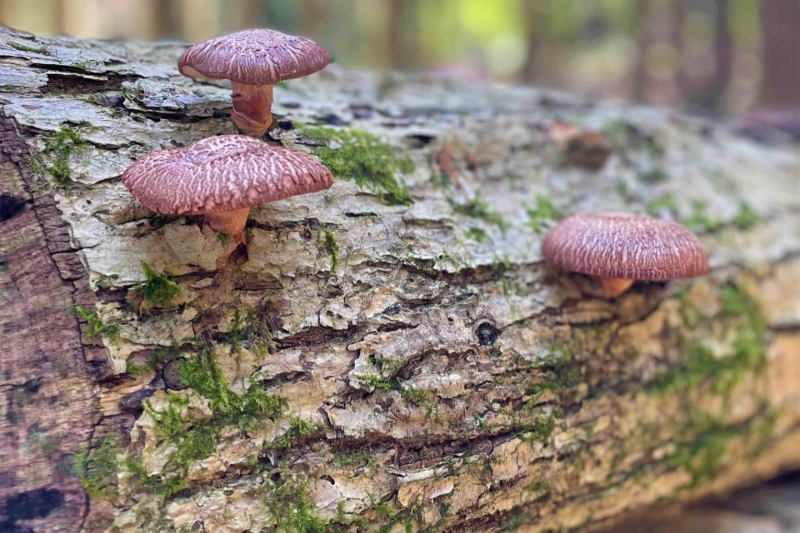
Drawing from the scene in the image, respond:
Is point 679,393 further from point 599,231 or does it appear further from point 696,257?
point 599,231

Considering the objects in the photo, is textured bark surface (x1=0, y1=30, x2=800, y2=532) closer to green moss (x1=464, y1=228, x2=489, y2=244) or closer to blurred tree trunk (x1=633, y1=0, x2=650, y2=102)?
green moss (x1=464, y1=228, x2=489, y2=244)

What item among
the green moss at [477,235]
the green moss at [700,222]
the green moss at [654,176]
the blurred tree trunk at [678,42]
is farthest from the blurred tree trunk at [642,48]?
the green moss at [477,235]

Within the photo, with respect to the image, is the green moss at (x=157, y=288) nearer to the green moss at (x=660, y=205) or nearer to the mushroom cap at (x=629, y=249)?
the mushroom cap at (x=629, y=249)

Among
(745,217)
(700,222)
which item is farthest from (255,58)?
(745,217)

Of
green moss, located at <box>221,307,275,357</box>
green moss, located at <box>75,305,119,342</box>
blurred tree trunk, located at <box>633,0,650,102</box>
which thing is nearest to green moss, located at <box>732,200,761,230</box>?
green moss, located at <box>221,307,275,357</box>

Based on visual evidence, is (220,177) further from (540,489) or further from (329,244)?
(540,489)
